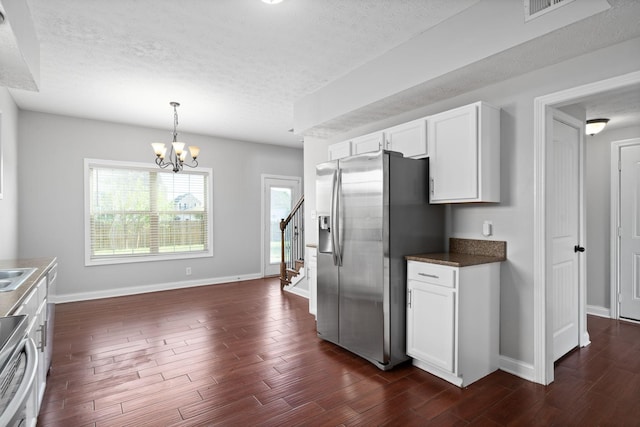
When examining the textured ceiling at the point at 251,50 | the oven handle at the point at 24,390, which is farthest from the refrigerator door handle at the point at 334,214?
the oven handle at the point at 24,390

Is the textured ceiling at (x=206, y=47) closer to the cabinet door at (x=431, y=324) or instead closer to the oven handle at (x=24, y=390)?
the cabinet door at (x=431, y=324)

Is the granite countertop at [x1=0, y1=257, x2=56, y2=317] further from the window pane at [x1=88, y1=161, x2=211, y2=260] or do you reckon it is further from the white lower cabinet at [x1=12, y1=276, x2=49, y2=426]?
the window pane at [x1=88, y1=161, x2=211, y2=260]

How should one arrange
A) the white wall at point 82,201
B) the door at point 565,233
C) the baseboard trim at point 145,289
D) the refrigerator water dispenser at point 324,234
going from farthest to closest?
the baseboard trim at point 145,289 < the white wall at point 82,201 < the refrigerator water dispenser at point 324,234 < the door at point 565,233

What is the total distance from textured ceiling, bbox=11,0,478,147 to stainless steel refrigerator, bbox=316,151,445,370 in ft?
3.34

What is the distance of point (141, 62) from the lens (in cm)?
330

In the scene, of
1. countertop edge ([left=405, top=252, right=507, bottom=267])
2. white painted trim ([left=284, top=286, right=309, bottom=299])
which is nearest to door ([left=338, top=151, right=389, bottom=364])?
countertop edge ([left=405, top=252, right=507, bottom=267])

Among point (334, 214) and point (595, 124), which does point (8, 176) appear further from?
point (595, 124)

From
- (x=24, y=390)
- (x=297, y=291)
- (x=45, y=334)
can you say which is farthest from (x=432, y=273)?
(x=297, y=291)

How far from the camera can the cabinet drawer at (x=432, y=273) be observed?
255 cm

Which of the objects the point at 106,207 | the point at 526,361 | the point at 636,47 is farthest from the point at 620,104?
the point at 106,207

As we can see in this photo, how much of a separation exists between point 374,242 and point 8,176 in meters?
4.28

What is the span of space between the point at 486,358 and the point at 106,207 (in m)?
5.55

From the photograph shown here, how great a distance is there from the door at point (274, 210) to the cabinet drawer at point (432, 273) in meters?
4.56

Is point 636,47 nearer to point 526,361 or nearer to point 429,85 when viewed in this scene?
point 429,85
